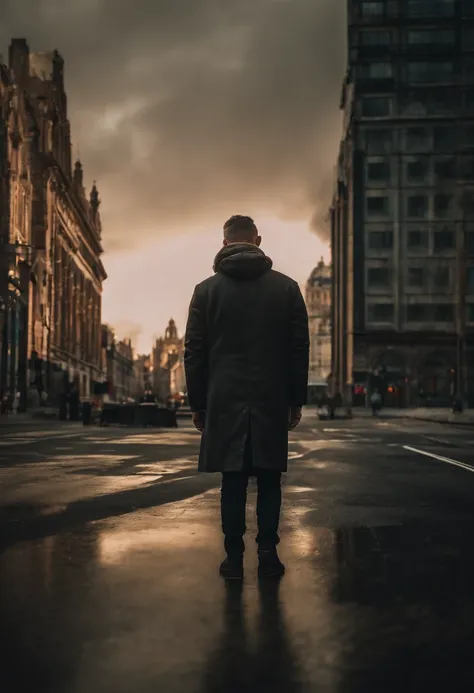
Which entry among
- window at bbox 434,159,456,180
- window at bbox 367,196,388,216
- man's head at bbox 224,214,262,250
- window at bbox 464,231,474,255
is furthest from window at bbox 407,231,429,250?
man's head at bbox 224,214,262,250

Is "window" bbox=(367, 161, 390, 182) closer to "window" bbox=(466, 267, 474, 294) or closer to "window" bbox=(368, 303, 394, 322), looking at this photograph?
"window" bbox=(466, 267, 474, 294)

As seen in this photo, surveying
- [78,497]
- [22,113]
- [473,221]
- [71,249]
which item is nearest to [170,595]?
[78,497]

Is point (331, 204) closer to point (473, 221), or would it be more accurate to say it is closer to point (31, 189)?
point (473, 221)

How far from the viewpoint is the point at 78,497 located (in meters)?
8.38

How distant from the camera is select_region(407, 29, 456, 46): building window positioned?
7356cm

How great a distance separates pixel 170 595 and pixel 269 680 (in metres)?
1.37

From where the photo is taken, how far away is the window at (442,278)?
7186cm

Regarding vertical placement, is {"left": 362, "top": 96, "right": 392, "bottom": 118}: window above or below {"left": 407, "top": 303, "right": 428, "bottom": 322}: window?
above

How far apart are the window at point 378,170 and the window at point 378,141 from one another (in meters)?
0.99

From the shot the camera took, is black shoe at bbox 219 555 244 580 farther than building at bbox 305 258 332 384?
No

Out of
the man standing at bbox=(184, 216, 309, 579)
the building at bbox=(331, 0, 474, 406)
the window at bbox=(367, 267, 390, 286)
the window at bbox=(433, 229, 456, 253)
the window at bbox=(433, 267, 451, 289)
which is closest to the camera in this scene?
the man standing at bbox=(184, 216, 309, 579)

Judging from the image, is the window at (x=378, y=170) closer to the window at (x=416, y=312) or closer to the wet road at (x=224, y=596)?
the window at (x=416, y=312)

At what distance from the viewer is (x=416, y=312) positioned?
234ft

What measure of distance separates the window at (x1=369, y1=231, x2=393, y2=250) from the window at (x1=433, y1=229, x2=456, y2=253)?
11.8ft
